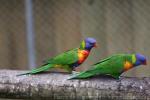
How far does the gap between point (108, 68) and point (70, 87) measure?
0.15 m

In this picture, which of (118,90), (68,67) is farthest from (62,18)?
(118,90)

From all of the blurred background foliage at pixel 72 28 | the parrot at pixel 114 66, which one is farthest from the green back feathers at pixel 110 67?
the blurred background foliage at pixel 72 28

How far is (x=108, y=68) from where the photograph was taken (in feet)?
5.63

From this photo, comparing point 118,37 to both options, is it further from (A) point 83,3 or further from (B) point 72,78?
(B) point 72,78

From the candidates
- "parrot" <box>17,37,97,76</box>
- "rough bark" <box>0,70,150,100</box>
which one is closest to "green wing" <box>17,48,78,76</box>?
"parrot" <box>17,37,97,76</box>

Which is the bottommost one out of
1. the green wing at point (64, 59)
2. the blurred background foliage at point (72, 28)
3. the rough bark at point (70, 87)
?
the rough bark at point (70, 87)

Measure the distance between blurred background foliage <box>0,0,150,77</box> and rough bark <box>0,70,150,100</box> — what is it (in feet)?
6.31

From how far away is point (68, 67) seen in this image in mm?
1863

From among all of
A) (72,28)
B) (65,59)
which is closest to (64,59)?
(65,59)

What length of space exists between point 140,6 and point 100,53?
0.45m

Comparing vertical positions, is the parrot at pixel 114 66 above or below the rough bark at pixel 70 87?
above

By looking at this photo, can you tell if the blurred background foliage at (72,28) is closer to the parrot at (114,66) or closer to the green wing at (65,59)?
the green wing at (65,59)

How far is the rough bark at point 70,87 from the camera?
63.8 inches

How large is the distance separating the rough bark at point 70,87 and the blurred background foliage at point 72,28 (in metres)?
1.92
